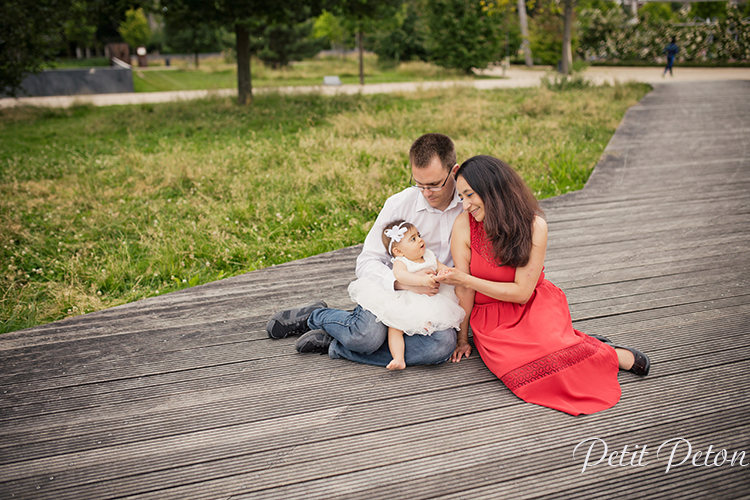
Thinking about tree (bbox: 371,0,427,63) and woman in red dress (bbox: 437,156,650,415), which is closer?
woman in red dress (bbox: 437,156,650,415)

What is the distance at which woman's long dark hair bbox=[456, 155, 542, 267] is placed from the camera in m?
2.60

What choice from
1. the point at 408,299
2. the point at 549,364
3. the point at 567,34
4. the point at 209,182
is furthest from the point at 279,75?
the point at 549,364

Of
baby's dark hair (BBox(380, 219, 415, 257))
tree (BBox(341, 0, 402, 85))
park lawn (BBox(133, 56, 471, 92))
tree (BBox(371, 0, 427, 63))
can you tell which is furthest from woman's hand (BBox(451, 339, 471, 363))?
tree (BBox(371, 0, 427, 63))

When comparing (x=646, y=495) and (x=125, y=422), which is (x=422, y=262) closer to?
(x=646, y=495)

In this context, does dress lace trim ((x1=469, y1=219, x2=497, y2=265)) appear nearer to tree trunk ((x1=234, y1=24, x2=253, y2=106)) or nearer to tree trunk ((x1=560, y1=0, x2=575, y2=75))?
tree trunk ((x1=234, y1=24, x2=253, y2=106))

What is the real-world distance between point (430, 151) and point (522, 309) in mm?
1045

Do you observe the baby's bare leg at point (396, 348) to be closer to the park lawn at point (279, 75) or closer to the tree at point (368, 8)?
the tree at point (368, 8)

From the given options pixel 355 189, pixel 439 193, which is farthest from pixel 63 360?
pixel 355 189

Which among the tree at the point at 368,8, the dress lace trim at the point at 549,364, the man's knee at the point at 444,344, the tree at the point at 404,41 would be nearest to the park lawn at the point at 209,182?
the man's knee at the point at 444,344

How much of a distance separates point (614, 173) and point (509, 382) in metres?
5.44

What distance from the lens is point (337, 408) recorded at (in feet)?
8.36

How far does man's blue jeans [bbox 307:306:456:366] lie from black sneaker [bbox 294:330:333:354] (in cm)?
8

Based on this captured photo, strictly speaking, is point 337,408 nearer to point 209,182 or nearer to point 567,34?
point 209,182

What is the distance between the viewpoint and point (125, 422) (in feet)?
8.25
